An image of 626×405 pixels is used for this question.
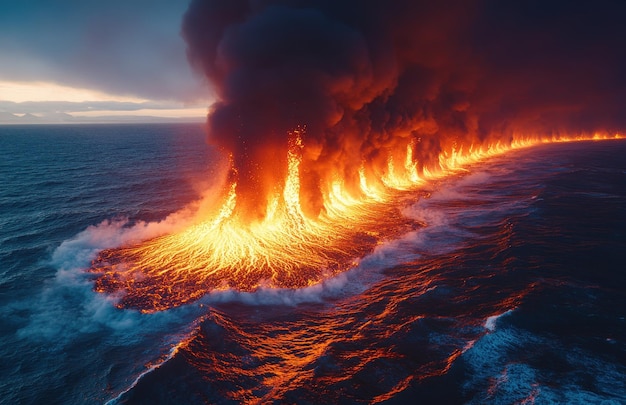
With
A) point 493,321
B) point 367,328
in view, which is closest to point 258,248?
point 367,328

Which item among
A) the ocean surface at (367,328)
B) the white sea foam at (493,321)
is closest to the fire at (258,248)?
the ocean surface at (367,328)

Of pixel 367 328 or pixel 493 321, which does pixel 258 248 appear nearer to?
pixel 367 328

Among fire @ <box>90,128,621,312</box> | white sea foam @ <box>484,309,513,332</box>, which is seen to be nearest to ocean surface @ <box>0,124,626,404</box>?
white sea foam @ <box>484,309,513,332</box>

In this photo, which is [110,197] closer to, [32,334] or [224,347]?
[32,334]

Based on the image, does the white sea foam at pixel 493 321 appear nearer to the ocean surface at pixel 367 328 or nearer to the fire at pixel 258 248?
the ocean surface at pixel 367 328

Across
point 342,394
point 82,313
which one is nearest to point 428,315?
point 342,394

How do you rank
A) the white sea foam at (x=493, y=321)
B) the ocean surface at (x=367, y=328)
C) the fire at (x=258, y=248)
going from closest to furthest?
1. the ocean surface at (x=367, y=328)
2. the white sea foam at (x=493, y=321)
3. the fire at (x=258, y=248)
